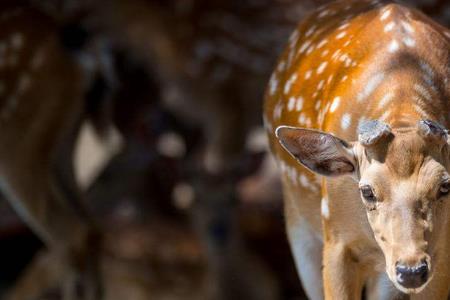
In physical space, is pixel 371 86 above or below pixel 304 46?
above

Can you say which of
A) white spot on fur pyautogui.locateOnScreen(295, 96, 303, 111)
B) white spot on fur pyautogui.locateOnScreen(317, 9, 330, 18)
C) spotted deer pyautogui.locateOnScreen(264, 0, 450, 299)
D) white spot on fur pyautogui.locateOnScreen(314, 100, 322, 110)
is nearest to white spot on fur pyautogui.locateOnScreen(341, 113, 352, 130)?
spotted deer pyautogui.locateOnScreen(264, 0, 450, 299)

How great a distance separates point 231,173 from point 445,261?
9.44ft

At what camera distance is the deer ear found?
3.23m

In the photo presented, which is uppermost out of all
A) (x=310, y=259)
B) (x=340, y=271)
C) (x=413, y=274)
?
(x=413, y=274)

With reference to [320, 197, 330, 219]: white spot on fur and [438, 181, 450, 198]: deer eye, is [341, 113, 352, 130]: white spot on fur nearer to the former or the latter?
[320, 197, 330, 219]: white spot on fur

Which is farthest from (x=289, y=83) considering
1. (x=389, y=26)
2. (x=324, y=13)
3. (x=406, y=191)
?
(x=406, y=191)

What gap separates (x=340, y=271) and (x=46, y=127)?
6.85 feet

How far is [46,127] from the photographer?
5.34 m

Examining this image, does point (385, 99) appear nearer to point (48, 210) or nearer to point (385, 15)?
point (385, 15)

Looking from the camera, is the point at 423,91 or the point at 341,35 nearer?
the point at 423,91

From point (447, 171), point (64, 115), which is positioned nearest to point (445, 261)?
point (447, 171)

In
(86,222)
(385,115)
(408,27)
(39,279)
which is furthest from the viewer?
(39,279)

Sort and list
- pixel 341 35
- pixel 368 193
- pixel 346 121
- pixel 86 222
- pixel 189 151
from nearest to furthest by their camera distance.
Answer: pixel 368 193
pixel 346 121
pixel 341 35
pixel 86 222
pixel 189 151

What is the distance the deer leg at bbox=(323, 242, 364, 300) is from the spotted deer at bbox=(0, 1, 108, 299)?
202 cm
